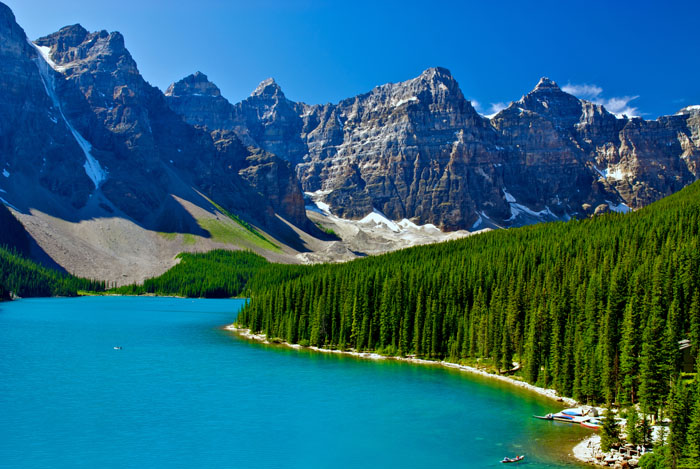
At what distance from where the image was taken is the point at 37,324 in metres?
107

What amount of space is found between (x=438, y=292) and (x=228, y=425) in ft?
146

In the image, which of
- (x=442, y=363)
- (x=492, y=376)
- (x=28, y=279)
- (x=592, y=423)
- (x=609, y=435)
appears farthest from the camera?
(x=28, y=279)

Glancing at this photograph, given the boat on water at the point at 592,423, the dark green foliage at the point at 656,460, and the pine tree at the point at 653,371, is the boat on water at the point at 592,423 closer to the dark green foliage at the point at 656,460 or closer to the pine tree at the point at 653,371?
the pine tree at the point at 653,371

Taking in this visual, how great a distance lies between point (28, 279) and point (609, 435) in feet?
623

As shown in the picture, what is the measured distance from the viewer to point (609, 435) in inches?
1519

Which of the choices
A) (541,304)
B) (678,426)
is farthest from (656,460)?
(541,304)

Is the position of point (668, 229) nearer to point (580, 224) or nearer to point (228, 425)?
point (580, 224)

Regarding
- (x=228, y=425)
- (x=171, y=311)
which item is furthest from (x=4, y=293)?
(x=228, y=425)

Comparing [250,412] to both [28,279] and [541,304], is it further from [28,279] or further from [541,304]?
[28,279]

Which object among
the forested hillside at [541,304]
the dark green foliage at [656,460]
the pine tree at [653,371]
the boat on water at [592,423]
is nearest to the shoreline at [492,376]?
the forested hillside at [541,304]

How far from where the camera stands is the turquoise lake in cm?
3931

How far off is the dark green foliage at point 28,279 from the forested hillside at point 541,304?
10214cm

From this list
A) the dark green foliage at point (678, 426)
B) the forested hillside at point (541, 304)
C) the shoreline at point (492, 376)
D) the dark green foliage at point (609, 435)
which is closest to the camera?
the dark green foliage at point (678, 426)

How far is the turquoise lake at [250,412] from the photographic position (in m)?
39.3
